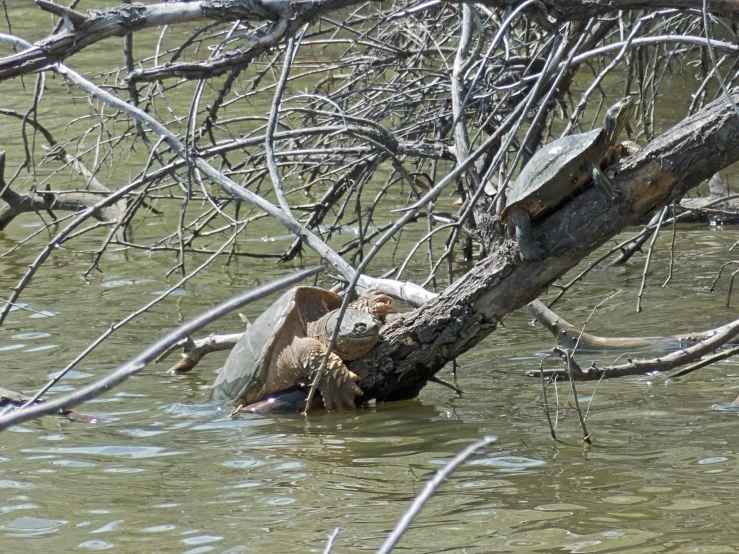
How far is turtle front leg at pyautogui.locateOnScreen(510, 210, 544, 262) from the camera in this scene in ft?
13.1

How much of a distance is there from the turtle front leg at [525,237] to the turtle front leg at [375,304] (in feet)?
3.30

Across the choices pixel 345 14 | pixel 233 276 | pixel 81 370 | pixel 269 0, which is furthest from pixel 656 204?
pixel 345 14

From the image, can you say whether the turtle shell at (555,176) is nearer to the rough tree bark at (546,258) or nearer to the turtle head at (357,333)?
the rough tree bark at (546,258)

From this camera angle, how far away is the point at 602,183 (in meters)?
3.81

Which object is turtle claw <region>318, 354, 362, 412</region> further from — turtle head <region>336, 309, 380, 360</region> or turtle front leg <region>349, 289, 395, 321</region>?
turtle front leg <region>349, 289, 395, 321</region>

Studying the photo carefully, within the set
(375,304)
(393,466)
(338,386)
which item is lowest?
(393,466)

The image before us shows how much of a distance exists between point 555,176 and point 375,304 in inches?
50.7

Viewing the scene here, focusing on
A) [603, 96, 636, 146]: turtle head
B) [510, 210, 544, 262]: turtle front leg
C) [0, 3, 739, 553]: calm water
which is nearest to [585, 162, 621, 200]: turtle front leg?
[603, 96, 636, 146]: turtle head

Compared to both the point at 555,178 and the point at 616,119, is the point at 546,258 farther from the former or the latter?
the point at 616,119

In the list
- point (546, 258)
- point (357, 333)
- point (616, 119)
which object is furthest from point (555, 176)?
point (357, 333)

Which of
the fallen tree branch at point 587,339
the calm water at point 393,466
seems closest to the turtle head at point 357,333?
the calm water at point 393,466

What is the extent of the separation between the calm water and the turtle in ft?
0.51

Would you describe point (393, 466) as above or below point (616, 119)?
below

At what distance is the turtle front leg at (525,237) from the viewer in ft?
13.1
